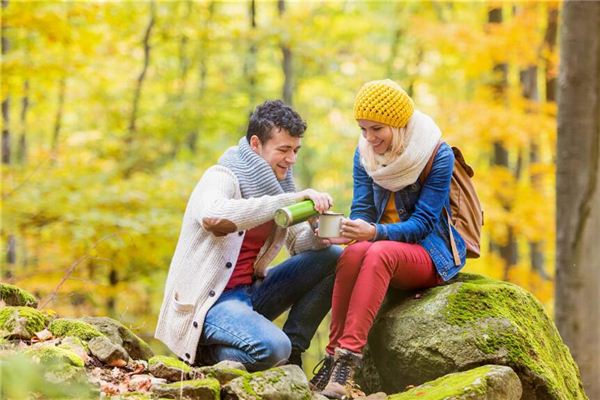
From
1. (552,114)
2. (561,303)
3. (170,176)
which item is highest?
(552,114)

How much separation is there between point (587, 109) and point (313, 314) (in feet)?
10.4

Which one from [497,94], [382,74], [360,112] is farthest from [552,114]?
[360,112]

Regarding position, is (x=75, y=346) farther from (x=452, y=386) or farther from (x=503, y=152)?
(x=503, y=152)

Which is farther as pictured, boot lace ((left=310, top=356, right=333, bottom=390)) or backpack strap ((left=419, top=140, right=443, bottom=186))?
backpack strap ((left=419, top=140, right=443, bottom=186))

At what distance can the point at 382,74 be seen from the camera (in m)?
12.9

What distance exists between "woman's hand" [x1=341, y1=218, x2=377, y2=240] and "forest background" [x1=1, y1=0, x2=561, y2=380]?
171 inches

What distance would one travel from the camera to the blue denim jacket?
3.57 metres

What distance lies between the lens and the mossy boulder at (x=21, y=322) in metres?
3.12

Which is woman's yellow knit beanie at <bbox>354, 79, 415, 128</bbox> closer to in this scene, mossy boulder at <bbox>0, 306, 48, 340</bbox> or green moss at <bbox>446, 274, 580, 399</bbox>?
green moss at <bbox>446, 274, 580, 399</bbox>

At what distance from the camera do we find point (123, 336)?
11.8 ft

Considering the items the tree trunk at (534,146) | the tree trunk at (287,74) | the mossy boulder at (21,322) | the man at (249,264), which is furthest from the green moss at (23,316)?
the tree trunk at (534,146)

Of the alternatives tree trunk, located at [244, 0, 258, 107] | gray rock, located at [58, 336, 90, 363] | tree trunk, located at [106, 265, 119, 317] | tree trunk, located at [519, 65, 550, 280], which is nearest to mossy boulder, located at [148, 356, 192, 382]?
gray rock, located at [58, 336, 90, 363]

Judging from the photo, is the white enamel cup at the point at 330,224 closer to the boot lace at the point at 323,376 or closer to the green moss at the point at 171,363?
the boot lace at the point at 323,376

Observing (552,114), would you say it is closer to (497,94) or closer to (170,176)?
(497,94)
